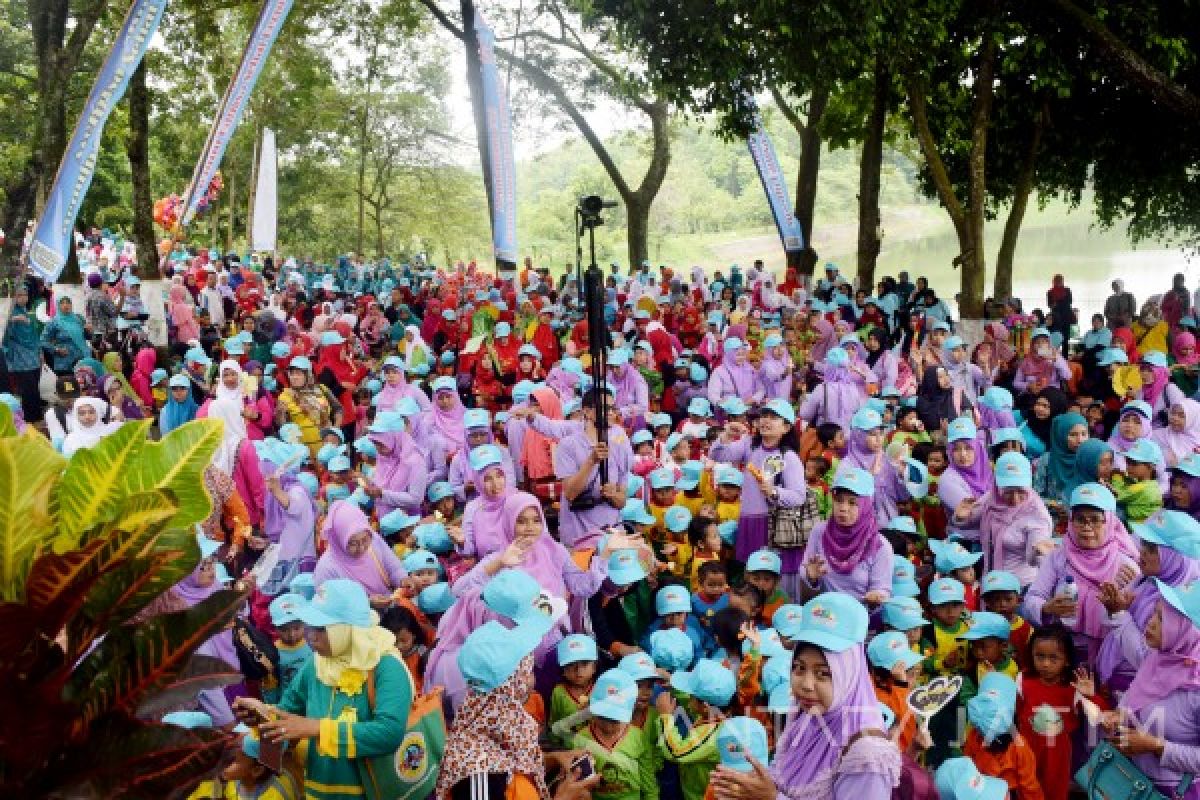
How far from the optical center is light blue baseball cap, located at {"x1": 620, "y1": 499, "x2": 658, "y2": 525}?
6320mm

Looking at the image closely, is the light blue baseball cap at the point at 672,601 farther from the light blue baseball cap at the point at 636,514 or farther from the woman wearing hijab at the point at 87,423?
the woman wearing hijab at the point at 87,423

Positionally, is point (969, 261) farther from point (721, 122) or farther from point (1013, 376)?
point (721, 122)

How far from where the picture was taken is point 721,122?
12430mm

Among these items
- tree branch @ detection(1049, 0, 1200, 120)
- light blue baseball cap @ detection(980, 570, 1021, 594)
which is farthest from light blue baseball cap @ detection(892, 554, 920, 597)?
tree branch @ detection(1049, 0, 1200, 120)

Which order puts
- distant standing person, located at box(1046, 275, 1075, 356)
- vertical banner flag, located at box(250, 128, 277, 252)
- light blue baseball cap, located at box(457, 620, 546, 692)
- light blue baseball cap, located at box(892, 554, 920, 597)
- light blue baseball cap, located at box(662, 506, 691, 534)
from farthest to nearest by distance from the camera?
vertical banner flag, located at box(250, 128, 277, 252) < distant standing person, located at box(1046, 275, 1075, 356) < light blue baseball cap, located at box(662, 506, 691, 534) < light blue baseball cap, located at box(892, 554, 920, 597) < light blue baseball cap, located at box(457, 620, 546, 692)

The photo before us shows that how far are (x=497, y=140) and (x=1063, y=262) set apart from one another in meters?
44.2

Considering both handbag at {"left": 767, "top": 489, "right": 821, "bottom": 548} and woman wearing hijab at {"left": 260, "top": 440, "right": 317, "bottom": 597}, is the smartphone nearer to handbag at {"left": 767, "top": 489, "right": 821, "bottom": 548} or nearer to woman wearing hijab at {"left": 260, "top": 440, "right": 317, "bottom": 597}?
handbag at {"left": 767, "top": 489, "right": 821, "bottom": 548}

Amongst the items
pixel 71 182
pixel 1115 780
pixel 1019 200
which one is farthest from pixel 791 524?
pixel 1019 200

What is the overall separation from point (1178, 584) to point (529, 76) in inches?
744

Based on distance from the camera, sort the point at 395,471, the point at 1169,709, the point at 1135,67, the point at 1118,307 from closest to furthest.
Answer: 1. the point at 1169,709
2. the point at 395,471
3. the point at 1135,67
4. the point at 1118,307

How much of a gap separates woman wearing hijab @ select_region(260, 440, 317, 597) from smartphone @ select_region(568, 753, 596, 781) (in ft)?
10.5

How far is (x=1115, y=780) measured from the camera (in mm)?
3551

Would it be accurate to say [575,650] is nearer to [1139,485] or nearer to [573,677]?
[573,677]

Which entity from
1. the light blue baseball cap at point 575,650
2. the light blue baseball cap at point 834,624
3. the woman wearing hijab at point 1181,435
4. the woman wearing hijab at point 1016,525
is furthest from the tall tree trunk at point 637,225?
the light blue baseball cap at point 834,624
